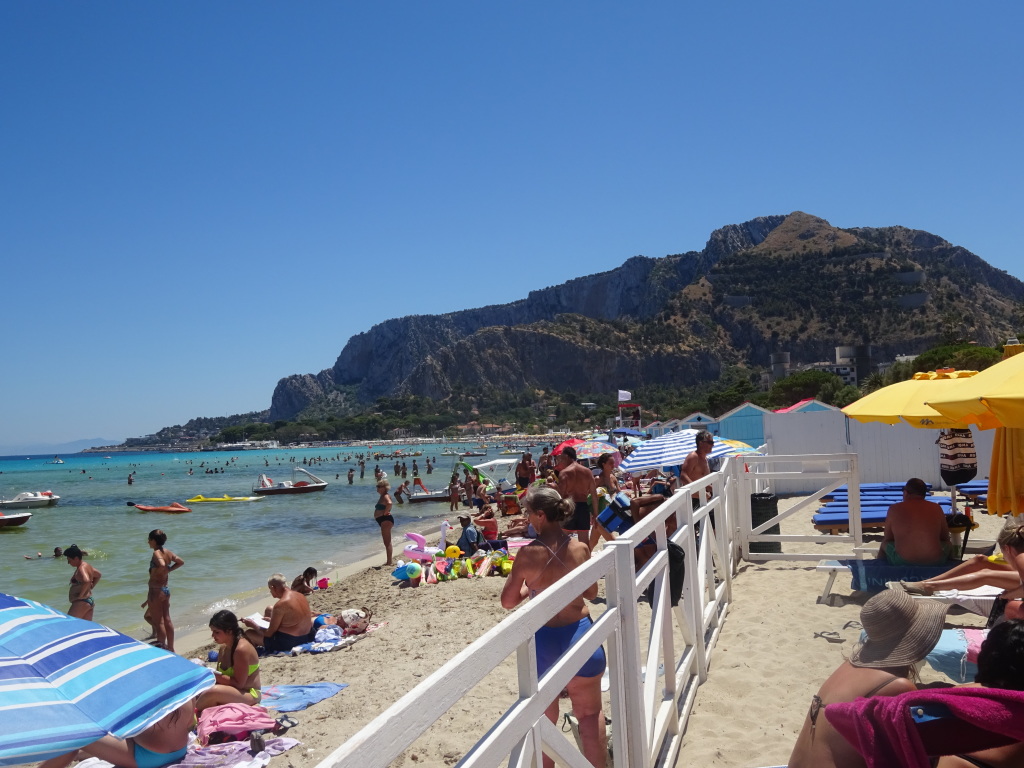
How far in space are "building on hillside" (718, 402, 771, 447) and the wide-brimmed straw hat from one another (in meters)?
17.2

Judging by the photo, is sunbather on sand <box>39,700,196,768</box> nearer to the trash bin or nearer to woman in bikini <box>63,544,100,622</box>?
woman in bikini <box>63,544,100,622</box>

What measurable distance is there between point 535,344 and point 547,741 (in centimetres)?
14592

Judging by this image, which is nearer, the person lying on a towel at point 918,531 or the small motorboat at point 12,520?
the person lying on a towel at point 918,531

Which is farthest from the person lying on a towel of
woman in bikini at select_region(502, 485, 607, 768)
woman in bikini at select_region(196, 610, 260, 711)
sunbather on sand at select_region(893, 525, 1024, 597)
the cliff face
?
the cliff face

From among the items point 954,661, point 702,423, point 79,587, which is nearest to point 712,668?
point 954,661

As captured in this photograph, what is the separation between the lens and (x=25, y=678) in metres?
2.34

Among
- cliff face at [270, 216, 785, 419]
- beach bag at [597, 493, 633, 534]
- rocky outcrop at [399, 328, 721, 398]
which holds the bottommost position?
beach bag at [597, 493, 633, 534]

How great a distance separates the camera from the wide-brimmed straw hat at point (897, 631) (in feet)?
6.79

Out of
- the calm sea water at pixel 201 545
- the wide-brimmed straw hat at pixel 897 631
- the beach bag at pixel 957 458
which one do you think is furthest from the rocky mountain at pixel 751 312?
the wide-brimmed straw hat at pixel 897 631

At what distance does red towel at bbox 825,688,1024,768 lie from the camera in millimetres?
1492

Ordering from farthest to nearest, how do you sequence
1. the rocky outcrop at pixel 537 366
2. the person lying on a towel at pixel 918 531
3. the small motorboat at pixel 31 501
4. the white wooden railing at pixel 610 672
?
the rocky outcrop at pixel 537 366
the small motorboat at pixel 31 501
the person lying on a towel at pixel 918 531
the white wooden railing at pixel 610 672

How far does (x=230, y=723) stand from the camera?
4.66 meters

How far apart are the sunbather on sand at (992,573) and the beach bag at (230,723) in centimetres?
404

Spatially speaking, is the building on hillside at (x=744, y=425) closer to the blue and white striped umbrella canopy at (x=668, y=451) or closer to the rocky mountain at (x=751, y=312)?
the blue and white striped umbrella canopy at (x=668, y=451)
